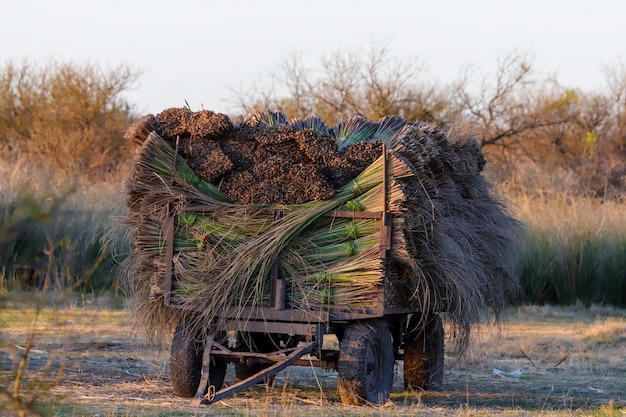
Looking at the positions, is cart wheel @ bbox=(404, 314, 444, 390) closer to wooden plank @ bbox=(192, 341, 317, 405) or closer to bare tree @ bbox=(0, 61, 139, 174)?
wooden plank @ bbox=(192, 341, 317, 405)

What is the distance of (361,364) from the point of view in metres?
7.67

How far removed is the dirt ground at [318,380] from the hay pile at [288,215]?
0.77 m

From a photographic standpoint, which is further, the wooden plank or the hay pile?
the hay pile

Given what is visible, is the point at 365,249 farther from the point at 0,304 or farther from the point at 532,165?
the point at 532,165

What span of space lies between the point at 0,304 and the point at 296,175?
3.59 meters

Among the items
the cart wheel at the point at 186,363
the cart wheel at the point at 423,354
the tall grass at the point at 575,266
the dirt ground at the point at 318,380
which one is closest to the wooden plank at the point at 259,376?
the dirt ground at the point at 318,380

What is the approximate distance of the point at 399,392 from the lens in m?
9.18

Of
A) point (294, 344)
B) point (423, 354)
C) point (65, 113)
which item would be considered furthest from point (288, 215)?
point (65, 113)

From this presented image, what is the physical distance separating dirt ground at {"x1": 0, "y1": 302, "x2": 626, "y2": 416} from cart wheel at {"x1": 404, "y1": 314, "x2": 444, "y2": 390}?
174 mm

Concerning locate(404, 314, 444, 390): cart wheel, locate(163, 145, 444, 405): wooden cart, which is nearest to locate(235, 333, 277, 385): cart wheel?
locate(163, 145, 444, 405): wooden cart

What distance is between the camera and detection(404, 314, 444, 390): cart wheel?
9.14m

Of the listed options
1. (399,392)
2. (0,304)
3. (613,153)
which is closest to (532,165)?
(613,153)

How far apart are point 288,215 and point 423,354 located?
2210mm

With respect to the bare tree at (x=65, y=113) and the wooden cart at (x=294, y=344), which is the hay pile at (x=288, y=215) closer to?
the wooden cart at (x=294, y=344)
